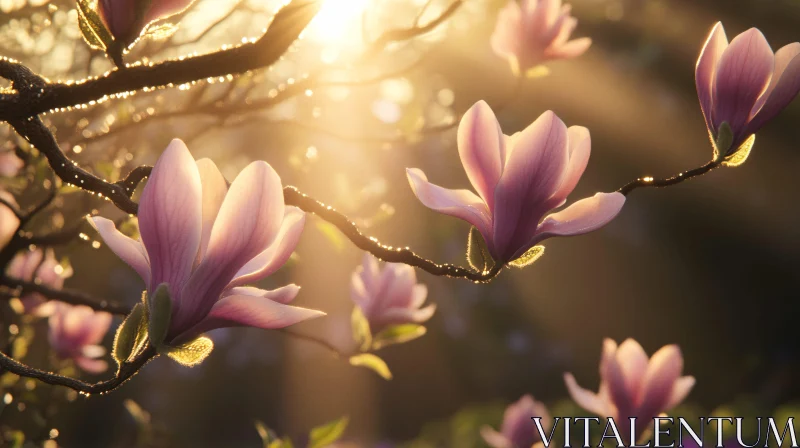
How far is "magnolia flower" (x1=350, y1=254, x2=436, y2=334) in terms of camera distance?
6.35 feet

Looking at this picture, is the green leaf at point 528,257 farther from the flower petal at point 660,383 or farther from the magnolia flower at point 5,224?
the magnolia flower at point 5,224

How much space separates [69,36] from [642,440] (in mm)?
2501

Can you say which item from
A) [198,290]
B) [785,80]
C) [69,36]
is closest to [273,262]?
[198,290]

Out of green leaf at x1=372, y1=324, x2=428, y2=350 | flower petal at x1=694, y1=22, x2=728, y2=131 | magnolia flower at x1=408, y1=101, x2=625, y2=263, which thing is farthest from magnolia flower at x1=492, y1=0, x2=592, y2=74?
magnolia flower at x1=408, y1=101, x2=625, y2=263

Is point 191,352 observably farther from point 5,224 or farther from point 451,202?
point 5,224

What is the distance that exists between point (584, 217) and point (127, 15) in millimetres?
644

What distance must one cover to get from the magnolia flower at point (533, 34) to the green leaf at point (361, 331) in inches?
35.2

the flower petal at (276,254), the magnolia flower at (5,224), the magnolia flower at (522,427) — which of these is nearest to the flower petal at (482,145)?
the flower petal at (276,254)

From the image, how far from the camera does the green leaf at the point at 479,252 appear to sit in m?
1.02

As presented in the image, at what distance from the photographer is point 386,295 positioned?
1979mm

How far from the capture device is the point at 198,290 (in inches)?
30.9

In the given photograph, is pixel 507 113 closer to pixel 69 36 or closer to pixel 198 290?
pixel 69 36

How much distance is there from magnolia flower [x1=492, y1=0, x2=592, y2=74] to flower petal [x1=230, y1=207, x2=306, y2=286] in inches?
55.4

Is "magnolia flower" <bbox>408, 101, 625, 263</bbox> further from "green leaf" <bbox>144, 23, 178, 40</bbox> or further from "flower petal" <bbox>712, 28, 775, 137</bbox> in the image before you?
"green leaf" <bbox>144, 23, 178, 40</bbox>
